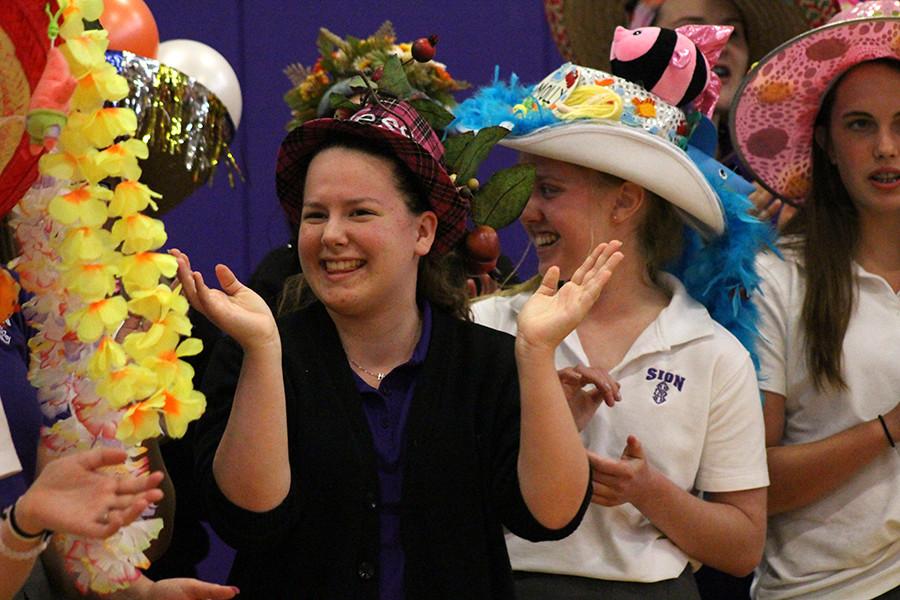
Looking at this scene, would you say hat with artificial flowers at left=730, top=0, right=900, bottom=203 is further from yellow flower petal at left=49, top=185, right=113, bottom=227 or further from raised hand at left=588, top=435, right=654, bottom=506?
yellow flower petal at left=49, top=185, right=113, bottom=227

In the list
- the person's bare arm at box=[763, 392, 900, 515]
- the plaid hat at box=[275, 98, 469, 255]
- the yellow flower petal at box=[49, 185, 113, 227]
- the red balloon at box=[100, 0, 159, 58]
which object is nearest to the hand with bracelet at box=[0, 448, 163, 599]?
the yellow flower petal at box=[49, 185, 113, 227]

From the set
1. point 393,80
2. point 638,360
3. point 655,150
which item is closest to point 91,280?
point 393,80

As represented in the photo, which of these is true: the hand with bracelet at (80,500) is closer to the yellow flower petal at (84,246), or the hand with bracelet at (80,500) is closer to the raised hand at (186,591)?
the yellow flower petal at (84,246)

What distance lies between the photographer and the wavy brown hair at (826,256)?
2.66 meters

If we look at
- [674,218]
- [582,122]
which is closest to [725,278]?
[674,218]

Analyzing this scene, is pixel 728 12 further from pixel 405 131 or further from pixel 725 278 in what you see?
pixel 405 131

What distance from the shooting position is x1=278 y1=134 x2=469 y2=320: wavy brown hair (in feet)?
7.29

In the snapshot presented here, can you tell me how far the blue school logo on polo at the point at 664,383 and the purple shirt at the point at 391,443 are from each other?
0.48m

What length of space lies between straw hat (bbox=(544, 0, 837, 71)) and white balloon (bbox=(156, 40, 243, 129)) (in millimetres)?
867

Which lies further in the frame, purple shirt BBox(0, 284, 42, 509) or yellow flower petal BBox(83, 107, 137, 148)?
purple shirt BBox(0, 284, 42, 509)

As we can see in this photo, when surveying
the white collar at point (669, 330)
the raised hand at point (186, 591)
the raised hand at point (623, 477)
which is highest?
the white collar at point (669, 330)

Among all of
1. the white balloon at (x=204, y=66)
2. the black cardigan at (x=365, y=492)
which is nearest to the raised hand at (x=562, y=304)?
the black cardigan at (x=365, y=492)

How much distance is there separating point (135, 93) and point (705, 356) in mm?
1329

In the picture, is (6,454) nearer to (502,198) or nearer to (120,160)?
(120,160)
